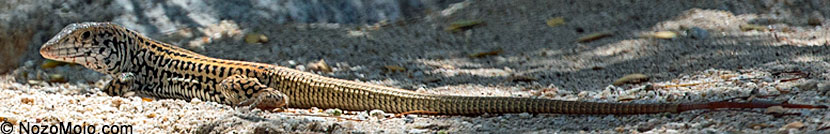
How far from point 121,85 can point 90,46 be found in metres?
0.29

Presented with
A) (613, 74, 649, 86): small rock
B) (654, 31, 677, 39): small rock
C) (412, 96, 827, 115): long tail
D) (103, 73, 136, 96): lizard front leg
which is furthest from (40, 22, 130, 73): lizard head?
(654, 31, 677, 39): small rock

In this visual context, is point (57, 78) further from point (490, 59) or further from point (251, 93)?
point (490, 59)

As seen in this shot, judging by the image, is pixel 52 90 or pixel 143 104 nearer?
pixel 143 104

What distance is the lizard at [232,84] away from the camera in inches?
177

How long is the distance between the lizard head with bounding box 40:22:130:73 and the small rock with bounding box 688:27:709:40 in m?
3.86

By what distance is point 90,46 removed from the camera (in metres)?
5.59

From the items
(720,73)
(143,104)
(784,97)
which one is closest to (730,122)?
(784,97)

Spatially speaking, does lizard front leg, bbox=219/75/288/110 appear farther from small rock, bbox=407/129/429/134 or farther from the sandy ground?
small rock, bbox=407/129/429/134

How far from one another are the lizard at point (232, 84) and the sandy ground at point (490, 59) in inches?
3.3

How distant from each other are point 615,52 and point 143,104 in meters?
3.27

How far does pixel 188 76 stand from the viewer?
552cm

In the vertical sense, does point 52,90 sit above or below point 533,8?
below

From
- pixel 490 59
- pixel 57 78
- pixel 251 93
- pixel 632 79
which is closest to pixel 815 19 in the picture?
pixel 632 79

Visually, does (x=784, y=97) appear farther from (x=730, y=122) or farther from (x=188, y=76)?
(x=188, y=76)
